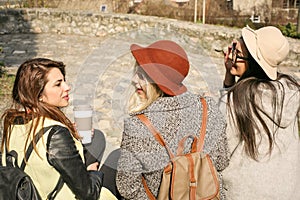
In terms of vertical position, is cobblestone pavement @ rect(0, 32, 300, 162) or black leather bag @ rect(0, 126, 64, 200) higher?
black leather bag @ rect(0, 126, 64, 200)

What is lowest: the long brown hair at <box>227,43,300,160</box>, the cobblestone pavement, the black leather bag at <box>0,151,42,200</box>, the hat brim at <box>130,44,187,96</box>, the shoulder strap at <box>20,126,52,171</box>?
the cobblestone pavement

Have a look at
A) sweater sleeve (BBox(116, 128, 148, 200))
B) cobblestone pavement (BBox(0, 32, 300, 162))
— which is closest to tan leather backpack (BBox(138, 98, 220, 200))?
sweater sleeve (BBox(116, 128, 148, 200))

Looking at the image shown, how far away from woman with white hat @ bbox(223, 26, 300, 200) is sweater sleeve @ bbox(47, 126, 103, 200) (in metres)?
0.71

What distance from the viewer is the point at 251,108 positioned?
1862 mm

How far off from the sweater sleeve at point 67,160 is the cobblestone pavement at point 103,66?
2.87 ft

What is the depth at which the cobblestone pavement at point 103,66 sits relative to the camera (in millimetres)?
4590

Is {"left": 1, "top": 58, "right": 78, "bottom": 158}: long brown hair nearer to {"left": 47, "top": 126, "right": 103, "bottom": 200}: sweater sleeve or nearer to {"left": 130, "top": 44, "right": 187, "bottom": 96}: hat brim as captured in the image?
{"left": 47, "top": 126, "right": 103, "bottom": 200}: sweater sleeve

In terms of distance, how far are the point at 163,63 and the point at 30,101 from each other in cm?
69

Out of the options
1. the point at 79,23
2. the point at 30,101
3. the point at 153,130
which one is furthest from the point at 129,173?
the point at 79,23

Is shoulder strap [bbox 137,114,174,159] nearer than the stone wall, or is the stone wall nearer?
shoulder strap [bbox 137,114,174,159]

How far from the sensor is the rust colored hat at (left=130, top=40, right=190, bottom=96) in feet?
5.85

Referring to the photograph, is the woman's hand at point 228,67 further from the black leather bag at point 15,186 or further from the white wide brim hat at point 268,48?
the black leather bag at point 15,186

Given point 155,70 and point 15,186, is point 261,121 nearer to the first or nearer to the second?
point 155,70

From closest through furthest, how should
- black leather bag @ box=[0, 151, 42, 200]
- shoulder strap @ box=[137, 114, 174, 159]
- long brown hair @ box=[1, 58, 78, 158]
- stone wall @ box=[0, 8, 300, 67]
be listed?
black leather bag @ box=[0, 151, 42, 200]
shoulder strap @ box=[137, 114, 174, 159]
long brown hair @ box=[1, 58, 78, 158]
stone wall @ box=[0, 8, 300, 67]
